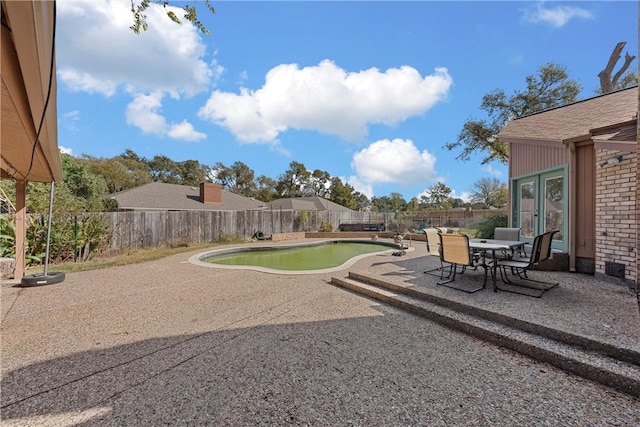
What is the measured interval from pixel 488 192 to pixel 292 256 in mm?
35958

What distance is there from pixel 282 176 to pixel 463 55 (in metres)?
33.7

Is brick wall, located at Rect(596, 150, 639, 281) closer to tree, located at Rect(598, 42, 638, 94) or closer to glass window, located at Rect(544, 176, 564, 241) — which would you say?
glass window, located at Rect(544, 176, 564, 241)

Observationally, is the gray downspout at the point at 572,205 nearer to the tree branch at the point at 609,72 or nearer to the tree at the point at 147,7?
the tree at the point at 147,7

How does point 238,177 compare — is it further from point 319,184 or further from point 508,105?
point 508,105

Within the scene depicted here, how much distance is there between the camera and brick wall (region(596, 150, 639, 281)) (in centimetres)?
433

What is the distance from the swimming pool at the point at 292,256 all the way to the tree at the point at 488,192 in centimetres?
2958

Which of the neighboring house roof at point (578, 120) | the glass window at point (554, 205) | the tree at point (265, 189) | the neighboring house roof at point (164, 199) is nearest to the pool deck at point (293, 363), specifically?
the glass window at point (554, 205)

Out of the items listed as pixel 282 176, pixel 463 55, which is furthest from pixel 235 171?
pixel 463 55

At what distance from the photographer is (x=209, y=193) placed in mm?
21828

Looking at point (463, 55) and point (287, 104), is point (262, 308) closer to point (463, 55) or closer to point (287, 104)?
point (463, 55)

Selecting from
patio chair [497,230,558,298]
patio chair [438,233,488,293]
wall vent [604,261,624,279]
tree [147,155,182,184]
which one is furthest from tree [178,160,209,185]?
wall vent [604,261,624,279]

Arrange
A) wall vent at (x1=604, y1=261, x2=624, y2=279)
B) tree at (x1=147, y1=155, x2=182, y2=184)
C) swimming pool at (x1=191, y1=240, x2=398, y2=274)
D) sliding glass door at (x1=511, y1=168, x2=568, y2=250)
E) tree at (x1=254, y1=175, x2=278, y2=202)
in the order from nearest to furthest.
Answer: wall vent at (x1=604, y1=261, x2=624, y2=279) < sliding glass door at (x1=511, y1=168, x2=568, y2=250) < swimming pool at (x1=191, y1=240, x2=398, y2=274) < tree at (x1=147, y1=155, x2=182, y2=184) < tree at (x1=254, y1=175, x2=278, y2=202)

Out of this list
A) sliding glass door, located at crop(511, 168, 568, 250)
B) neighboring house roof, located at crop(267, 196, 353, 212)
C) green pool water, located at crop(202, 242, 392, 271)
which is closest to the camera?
sliding glass door, located at crop(511, 168, 568, 250)

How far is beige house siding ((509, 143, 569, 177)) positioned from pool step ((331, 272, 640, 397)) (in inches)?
175
